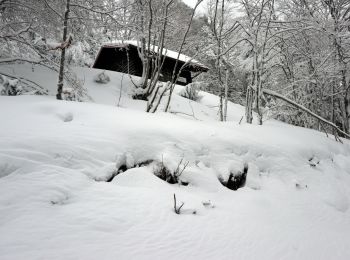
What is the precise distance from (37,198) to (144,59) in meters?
8.79

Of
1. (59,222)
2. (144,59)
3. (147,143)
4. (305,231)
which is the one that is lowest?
(305,231)

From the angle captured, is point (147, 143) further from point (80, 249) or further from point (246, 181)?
point (80, 249)

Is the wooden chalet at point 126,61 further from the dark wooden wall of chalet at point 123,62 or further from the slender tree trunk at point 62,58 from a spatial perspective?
the slender tree trunk at point 62,58

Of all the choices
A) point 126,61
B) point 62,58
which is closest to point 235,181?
point 62,58

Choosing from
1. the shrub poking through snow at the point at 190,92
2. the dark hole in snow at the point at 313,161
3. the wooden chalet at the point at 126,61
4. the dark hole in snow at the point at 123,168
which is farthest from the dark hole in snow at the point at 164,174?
the wooden chalet at the point at 126,61

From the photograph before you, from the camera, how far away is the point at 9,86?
7.32 meters

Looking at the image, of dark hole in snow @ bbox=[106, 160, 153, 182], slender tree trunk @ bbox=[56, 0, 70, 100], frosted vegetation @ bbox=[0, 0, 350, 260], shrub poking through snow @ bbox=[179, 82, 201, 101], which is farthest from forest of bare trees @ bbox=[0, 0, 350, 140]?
dark hole in snow @ bbox=[106, 160, 153, 182]

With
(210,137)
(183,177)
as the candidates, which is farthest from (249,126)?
(183,177)

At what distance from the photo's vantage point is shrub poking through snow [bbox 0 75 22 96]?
286 inches

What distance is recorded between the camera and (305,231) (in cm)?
340

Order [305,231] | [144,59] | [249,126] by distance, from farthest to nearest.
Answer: [144,59] < [249,126] < [305,231]

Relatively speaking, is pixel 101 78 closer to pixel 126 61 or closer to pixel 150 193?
pixel 126 61

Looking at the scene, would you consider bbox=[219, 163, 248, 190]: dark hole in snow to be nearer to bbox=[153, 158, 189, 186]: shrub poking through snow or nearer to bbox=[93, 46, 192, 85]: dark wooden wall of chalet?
bbox=[153, 158, 189, 186]: shrub poking through snow

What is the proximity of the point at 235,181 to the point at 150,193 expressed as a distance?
1.58 m
